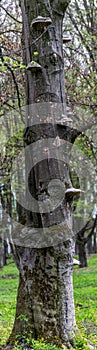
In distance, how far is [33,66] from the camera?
479 centimetres

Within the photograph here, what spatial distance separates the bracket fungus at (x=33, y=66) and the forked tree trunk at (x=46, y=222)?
67 millimetres

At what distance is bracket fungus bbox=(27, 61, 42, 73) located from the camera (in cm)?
476

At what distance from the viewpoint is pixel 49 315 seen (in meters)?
4.68

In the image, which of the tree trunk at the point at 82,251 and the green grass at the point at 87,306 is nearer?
the green grass at the point at 87,306

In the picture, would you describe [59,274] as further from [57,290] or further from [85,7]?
[85,7]

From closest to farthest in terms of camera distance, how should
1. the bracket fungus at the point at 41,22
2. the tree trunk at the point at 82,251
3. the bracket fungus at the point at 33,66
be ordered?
the bracket fungus at the point at 41,22, the bracket fungus at the point at 33,66, the tree trunk at the point at 82,251

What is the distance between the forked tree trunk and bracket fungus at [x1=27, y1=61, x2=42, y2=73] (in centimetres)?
7

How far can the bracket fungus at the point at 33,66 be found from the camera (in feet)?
15.6

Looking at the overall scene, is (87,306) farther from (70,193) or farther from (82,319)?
(70,193)

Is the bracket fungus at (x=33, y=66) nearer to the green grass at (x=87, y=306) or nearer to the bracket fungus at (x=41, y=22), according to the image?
the bracket fungus at (x=41, y=22)

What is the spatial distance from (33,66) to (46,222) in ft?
6.49

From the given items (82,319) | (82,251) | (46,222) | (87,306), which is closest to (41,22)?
(46,222)

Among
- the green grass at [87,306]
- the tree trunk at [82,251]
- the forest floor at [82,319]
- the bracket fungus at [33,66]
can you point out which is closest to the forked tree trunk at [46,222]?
the bracket fungus at [33,66]

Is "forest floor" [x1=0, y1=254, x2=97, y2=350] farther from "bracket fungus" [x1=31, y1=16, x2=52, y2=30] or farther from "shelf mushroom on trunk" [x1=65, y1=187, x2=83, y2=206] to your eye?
"bracket fungus" [x1=31, y1=16, x2=52, y2=30]
